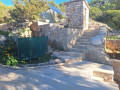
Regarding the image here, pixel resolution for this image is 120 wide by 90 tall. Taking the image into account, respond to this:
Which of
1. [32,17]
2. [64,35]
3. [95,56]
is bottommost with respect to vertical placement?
[95,56]

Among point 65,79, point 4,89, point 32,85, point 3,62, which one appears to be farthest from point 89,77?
point 3,62

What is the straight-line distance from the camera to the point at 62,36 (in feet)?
21.9

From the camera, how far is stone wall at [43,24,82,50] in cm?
648

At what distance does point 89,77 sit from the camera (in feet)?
12.1

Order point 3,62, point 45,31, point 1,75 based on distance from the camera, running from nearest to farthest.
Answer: point 1,75 → point 3,62 → point 45,31

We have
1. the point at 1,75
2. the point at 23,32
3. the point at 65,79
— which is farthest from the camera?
the point at 23,32

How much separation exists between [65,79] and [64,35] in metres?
3.50

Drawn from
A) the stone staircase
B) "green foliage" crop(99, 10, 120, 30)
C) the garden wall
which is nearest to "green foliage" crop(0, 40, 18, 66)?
the stone staircase

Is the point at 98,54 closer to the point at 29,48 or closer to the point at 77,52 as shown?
the point at 77,52

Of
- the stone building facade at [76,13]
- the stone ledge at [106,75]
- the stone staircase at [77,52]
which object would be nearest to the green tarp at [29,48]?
the stone staircase at [77,52]

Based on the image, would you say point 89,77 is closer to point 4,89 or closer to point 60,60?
point 60,60

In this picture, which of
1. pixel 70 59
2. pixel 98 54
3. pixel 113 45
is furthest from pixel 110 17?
pixel 70 59

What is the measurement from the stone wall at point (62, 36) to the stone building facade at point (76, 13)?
3.14 ft

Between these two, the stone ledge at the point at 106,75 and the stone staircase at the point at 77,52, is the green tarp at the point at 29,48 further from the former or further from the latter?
the stone ledge at the point at 106,75
